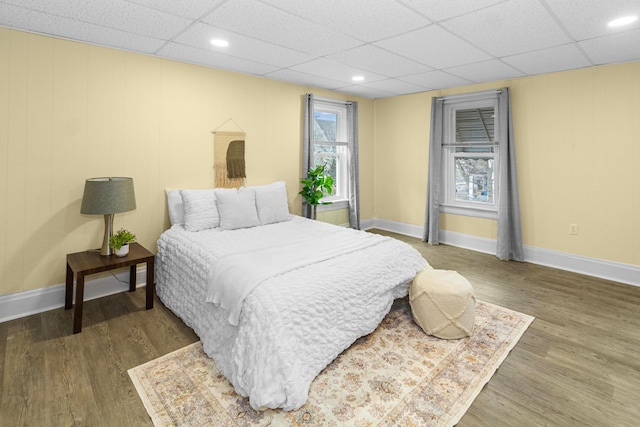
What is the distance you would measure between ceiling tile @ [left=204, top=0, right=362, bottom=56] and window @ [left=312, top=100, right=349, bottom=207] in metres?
2.05

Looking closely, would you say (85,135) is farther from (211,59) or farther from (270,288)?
(270,288)

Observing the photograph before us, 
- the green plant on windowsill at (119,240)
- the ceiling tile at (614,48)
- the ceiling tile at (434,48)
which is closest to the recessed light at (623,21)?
the ceiling tile at (614,48)

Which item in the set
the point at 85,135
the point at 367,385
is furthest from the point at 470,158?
the point at 85,135

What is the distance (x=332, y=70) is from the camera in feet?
13.1

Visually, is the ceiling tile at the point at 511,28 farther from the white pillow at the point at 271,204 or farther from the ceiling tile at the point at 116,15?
the white pillow at the point at 271,204

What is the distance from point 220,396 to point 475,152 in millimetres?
4543

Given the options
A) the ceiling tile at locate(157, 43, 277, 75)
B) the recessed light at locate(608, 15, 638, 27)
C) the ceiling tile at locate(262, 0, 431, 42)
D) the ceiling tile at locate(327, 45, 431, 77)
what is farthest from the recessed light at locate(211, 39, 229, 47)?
the recessed light at locate(608, 15, 638, 27)

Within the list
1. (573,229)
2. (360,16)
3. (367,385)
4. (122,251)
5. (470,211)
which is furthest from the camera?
(470,211)

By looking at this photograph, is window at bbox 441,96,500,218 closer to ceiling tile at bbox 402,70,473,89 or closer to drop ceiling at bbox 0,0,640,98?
ceiling tile at bbox 402,70,473,89

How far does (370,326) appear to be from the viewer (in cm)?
253

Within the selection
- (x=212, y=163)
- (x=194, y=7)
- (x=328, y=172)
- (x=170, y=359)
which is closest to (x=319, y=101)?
(x=328, y=172)

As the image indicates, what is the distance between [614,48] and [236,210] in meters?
3.89

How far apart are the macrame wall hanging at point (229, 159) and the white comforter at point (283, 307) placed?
1.06 meters

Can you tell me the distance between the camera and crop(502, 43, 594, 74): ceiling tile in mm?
3240
